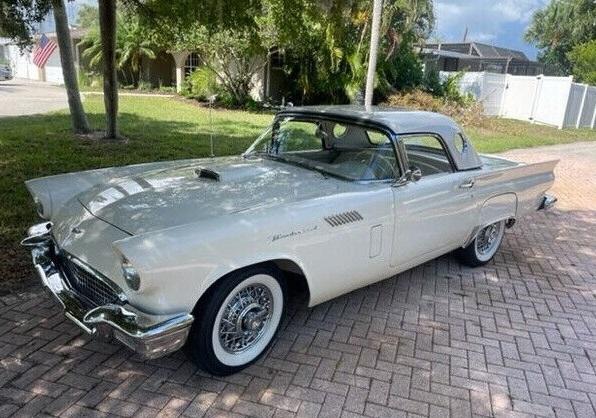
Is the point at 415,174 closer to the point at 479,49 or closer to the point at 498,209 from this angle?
the point at 498,209

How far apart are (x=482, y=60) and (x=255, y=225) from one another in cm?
4588

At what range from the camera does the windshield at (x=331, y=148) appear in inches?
151

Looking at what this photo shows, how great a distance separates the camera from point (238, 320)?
297cm

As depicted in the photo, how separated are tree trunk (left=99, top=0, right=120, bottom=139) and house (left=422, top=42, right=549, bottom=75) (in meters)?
30.5

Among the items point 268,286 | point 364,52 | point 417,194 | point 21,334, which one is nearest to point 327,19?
point 417,194

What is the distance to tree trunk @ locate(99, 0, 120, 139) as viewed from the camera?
8391 mm

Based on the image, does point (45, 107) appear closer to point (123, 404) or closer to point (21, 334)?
point (21, 334)

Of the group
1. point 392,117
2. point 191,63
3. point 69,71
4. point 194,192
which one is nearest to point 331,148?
point 392,117

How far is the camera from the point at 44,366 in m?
3.00

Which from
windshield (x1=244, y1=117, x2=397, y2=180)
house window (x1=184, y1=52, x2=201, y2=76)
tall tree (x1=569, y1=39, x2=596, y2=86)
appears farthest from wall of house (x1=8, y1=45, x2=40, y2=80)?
windshield (x1=244, y1=117, x2=397, y2=180)

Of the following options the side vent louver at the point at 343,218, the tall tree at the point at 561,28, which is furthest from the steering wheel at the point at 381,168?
the tall tree at the point at 561,28

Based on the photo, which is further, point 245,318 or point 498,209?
point 498,209

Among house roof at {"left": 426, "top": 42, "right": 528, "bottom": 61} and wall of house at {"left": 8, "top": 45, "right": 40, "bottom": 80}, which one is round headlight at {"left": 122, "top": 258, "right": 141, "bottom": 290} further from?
house roof at {"left": 426, "top": 42, "right": 528, "bottom": 61}

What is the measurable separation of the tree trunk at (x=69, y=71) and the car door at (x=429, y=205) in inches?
272
